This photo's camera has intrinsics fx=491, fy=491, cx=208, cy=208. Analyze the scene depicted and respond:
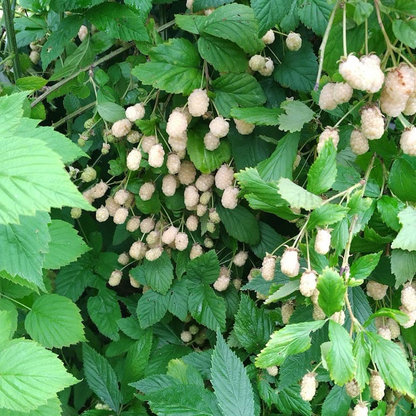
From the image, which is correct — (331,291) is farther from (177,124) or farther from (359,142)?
(177,124)

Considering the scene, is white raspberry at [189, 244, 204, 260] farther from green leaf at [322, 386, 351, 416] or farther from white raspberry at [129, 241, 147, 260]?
green leaf at [322, 386, 351, 416]

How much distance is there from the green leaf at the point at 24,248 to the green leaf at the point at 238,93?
430mm

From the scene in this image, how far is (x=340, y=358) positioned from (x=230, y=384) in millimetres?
332

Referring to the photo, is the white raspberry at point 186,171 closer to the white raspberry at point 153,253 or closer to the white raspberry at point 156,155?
the white raspberry at point 156,155

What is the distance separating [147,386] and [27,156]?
2.34 feet

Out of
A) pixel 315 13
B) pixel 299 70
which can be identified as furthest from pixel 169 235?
pixel 315 13

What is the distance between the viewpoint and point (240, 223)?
1.16 m

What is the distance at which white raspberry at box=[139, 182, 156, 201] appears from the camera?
117 cm

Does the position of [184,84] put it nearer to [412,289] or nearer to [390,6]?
[390,6]

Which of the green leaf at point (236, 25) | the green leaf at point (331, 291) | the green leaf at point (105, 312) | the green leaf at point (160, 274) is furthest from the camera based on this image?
the green leaf at point (105, 312)

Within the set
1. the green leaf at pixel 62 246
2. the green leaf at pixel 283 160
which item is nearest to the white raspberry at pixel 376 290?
the green leaf at pixel 283 160

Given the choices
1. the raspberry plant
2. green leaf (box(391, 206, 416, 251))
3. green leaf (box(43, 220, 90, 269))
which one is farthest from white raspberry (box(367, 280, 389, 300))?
green leaf (box(43, 220, 90, 269))

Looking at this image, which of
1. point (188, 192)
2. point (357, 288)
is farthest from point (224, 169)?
point (357, 288)

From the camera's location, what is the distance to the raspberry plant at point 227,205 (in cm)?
69
